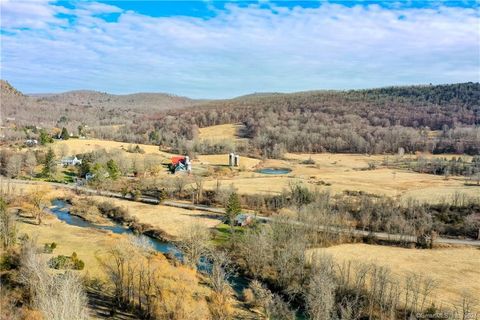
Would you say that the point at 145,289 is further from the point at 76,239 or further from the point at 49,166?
the point at 49,166

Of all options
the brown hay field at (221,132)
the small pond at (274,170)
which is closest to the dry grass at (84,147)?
the small pond at (274,170)

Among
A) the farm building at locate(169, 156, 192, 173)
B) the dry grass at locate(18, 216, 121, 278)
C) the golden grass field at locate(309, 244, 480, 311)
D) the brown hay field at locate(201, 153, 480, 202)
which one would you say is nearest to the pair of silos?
the brown hay field at locate(201, 153, 480, 202)

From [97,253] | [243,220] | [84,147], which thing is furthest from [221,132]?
[97,253]

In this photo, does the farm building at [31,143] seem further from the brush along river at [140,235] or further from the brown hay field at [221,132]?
the brown hay field at [221,132]

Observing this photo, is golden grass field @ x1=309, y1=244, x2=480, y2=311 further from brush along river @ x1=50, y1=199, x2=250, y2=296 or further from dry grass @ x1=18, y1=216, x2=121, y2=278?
dry grass @ x1=18, y1=216, x2=121, y2=278

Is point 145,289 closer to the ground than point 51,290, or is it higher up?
closer to the ground

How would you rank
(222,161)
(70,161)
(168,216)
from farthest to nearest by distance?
(222,161) → (70,161) → (168,216)

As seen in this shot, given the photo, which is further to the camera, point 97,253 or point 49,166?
point 49,166

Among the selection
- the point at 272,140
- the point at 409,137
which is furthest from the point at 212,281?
the point at 409,137

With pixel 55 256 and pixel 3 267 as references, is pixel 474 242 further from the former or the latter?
pixel 3 267
